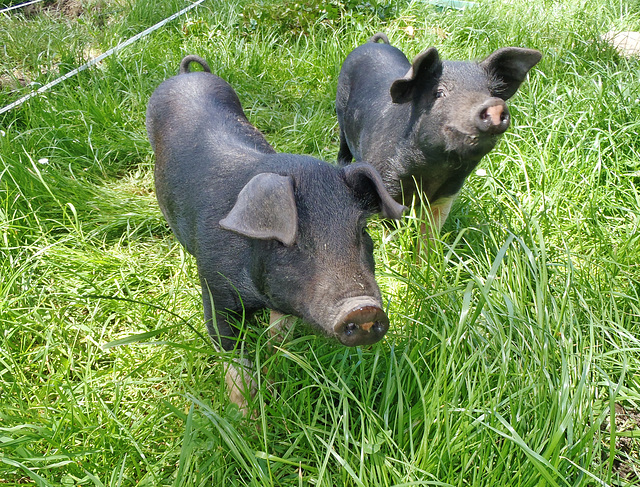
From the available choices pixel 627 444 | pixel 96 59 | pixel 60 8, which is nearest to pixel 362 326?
pixel 627 444

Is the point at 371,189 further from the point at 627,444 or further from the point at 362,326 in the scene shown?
the point at 627,444

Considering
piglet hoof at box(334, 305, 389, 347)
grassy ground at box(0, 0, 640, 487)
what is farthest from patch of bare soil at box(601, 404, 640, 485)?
piglet hoof at box(334, 305, 389, 347)

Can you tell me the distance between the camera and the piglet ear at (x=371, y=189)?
6.32ft

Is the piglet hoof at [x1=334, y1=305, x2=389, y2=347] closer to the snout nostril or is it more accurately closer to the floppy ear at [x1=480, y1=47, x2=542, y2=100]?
the snout nostril

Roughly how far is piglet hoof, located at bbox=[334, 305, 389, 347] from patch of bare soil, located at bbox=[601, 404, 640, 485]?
3.31 feet

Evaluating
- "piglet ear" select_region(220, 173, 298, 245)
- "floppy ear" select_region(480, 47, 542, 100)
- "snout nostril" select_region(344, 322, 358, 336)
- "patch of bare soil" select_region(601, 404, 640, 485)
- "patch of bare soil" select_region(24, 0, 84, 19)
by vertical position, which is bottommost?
"patch of bare soil" select_region(24, 0, 84, 19)

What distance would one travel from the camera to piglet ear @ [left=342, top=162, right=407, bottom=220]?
1.93 meters

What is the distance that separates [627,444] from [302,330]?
4.76 ft

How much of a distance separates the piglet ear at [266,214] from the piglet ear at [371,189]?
0.30m

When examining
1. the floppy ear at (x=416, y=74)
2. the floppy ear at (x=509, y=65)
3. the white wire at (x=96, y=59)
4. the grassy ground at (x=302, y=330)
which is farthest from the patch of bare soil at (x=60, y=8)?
the floppy ear at (x=509, y=65)

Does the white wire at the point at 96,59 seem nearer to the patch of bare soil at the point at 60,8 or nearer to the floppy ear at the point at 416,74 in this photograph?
the patch of bare soil at the point at 60,8

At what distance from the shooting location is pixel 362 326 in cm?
172

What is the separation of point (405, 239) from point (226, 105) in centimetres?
122

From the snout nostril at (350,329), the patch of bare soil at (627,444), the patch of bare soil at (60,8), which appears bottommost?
the patch of bare soil at (60,8)
